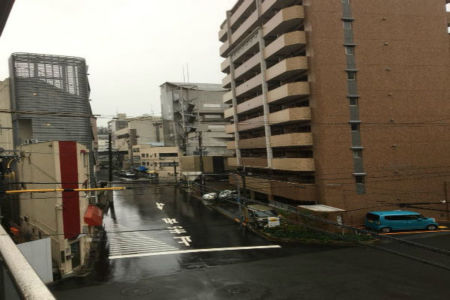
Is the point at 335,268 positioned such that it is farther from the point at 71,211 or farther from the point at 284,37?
the point at 284,37

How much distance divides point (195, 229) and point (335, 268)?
41.6ft

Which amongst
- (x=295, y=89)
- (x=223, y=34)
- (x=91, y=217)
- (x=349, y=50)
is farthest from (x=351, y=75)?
(x=91, y=217)

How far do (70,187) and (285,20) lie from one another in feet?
69.5

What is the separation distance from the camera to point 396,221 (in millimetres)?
23109

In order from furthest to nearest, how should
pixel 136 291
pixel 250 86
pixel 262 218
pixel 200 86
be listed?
pixel 200 86
pixel 250 86
pixel 262 218
pixel 136 291

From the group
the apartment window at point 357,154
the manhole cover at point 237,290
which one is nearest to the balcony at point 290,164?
the apartment window at point 357,154

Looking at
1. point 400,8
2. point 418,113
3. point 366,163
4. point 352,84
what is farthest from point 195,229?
point 400,8

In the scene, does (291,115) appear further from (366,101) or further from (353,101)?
(366,101)

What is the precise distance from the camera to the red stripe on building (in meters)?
15.3

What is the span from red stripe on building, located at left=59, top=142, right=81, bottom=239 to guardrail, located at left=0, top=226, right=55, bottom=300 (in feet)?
50.1

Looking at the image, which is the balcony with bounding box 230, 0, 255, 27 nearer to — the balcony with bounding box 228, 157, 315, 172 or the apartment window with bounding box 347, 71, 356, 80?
the apartment window with bounding box 347, 71, 356, 80

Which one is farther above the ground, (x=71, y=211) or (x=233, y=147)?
(x=233, y=147)

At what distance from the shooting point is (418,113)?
26297 mm

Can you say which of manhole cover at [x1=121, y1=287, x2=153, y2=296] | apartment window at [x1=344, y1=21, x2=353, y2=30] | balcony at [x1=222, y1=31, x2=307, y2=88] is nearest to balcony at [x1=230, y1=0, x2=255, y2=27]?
balcony at [x1=222, y1=31, x2=307, y2=88]
